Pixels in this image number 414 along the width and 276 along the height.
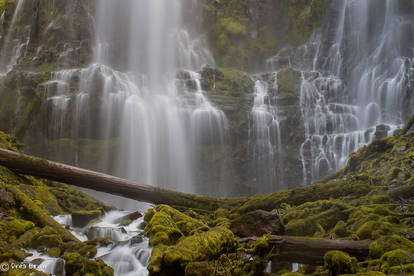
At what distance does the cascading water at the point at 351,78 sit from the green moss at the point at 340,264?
46.7ft

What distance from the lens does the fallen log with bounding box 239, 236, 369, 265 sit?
3.94m

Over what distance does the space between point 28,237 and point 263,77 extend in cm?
2018

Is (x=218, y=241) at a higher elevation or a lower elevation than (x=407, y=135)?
lower

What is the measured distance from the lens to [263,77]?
2284cm

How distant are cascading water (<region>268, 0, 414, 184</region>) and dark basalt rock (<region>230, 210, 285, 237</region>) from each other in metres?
13.3

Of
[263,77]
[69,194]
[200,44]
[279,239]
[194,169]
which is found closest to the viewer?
[279,239]

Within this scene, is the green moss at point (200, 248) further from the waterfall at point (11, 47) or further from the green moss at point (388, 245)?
the waterfall at point (11, 47)

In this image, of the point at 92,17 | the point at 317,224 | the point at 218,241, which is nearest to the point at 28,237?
the point at 218,241

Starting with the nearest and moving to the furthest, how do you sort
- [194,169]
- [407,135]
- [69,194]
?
[407,135], [69,194], [194,169]

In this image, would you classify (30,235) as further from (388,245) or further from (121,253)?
(388,245)

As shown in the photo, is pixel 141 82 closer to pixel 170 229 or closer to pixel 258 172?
pixel 258 172

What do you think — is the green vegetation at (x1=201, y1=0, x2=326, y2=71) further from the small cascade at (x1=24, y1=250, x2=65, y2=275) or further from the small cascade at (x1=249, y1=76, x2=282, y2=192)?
the small cascade at (x1=24, y1=250, x2=65, y2=275)

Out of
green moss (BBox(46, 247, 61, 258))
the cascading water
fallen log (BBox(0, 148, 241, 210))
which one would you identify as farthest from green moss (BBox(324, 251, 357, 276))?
the cascading water

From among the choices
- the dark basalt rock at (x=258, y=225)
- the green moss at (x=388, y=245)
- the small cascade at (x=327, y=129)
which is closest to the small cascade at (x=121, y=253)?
the dark basalt rock at (x=258, y=225)
